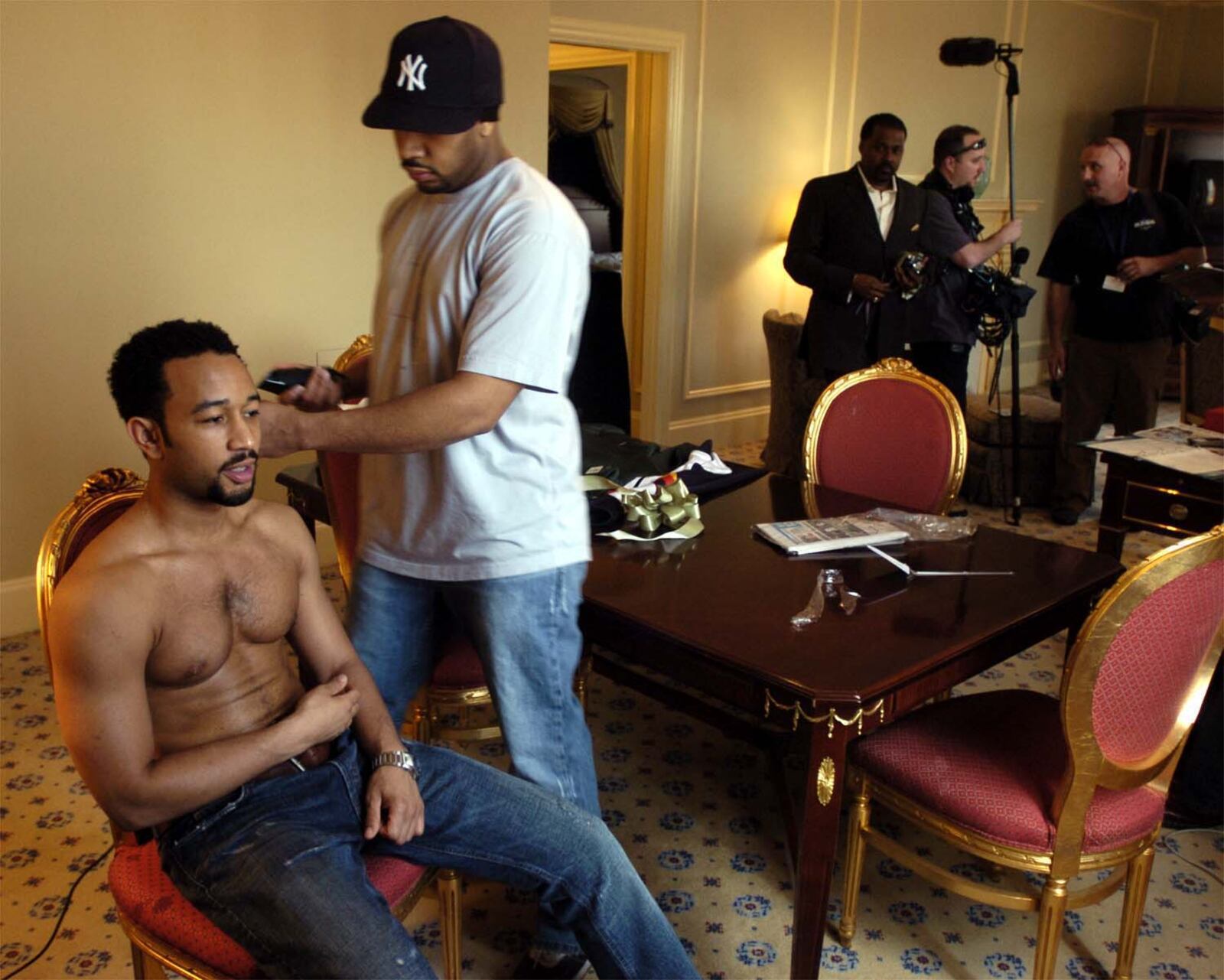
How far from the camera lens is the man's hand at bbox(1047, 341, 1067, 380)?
15.2ft

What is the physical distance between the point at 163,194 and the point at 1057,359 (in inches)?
136

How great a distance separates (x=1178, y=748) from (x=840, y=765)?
621 mm

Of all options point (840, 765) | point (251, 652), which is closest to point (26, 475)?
point (251, 652)

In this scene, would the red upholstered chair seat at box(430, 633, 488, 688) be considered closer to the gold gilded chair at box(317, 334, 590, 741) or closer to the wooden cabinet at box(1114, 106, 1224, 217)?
the gold gilded chair at box(317, 334, 590, 741)

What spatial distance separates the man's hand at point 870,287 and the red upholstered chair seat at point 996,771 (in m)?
2.26

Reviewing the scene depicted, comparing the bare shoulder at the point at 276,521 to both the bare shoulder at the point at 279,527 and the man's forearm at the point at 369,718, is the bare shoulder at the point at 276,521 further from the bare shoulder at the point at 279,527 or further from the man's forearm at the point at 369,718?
the man's forearm at the point at 369,718

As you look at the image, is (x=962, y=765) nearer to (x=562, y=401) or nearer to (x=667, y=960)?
(x=667, y=960)

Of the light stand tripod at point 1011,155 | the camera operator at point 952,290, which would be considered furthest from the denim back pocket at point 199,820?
the light stand tripod at point 1011,155

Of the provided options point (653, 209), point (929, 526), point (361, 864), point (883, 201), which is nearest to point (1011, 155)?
point (883, 201)

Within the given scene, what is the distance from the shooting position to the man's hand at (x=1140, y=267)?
13.9ft

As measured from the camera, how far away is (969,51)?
439 cm

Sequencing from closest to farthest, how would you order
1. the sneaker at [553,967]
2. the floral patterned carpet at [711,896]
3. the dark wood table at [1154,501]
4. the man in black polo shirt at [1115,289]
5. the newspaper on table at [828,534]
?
the sneaker at [553,967]
the floral patterned carpet at [711,896]
the newspaper on table at [828,534]
the dark wood table at [1154,501]
the man in black polo shirt at [1115,289]

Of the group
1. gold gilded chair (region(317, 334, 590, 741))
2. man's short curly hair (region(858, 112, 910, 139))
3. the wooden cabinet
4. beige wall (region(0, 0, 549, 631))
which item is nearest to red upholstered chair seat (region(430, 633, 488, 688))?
gold gilded chair (region(317, 334, 590, 741))

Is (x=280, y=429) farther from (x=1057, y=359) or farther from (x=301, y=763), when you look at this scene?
(x=1057, y=359)
